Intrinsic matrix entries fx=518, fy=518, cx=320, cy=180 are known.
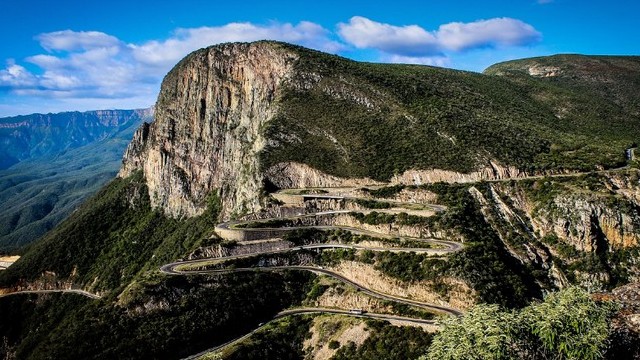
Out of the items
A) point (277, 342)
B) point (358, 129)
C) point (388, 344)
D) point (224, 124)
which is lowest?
point (277, 342)

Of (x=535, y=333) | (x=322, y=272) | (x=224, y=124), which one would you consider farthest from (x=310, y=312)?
(x=224, y=124)

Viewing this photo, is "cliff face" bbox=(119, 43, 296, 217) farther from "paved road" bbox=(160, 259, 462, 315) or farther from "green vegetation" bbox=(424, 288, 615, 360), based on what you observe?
"green vegetation" bbox=(424, 288, 615, 360)

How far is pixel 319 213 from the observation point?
11269 cm

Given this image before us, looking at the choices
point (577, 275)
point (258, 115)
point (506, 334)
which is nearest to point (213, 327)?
point (506, 334)

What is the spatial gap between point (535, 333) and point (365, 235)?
52.5 metres

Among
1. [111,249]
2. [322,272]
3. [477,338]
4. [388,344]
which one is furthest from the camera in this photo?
[111,249]

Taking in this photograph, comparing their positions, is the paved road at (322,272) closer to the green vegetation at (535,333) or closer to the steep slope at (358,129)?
the green vegetation at (535,333)

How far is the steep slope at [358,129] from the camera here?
410 ft

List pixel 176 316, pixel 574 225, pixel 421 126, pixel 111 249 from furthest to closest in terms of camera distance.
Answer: pixel 111 249 → pixel 421 126 → pixel 574 225 → pixel 176 316

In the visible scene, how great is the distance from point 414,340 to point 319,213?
1839 inches

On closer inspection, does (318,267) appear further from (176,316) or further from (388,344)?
(388,344)

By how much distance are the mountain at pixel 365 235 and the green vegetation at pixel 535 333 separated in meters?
0.21

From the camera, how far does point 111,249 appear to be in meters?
187

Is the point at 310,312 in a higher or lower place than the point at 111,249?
higher
